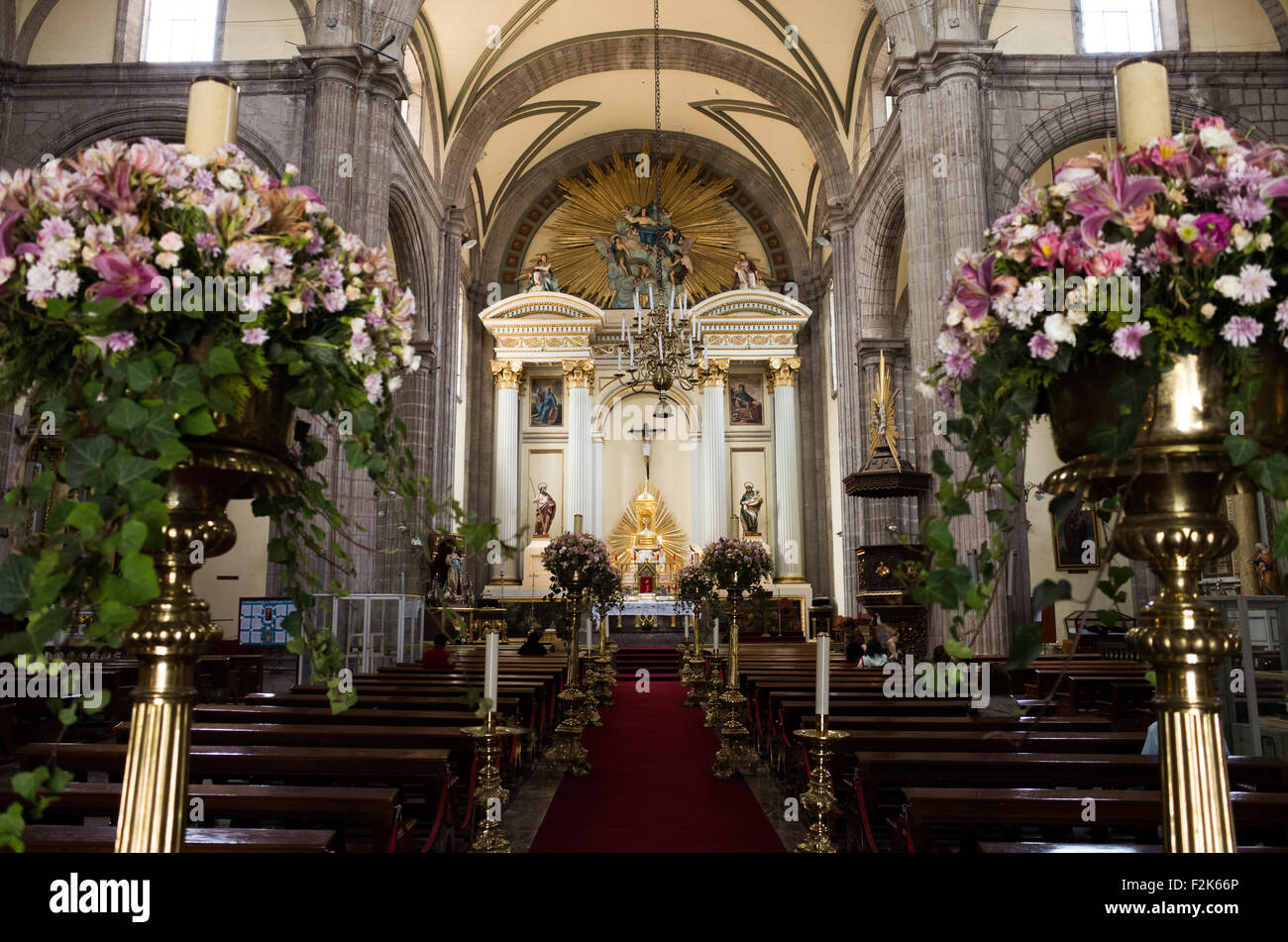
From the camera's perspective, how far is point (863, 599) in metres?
11.3

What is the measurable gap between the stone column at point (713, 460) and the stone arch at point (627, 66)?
517cm

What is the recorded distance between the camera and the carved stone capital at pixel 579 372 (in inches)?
792

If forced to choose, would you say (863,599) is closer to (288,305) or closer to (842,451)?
(842,451)

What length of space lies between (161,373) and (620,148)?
21.1 m

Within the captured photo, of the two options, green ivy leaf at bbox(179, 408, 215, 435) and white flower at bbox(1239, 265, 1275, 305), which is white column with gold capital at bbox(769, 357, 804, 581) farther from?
green ivy leaf at bbox(179, 408, 215, 435)

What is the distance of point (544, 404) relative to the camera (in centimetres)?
2089

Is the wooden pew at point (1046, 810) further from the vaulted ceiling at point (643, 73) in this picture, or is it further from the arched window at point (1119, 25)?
the vaulted ceiling at point (643, 73)

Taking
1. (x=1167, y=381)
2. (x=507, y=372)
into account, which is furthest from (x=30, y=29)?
(x=1167, y=381)

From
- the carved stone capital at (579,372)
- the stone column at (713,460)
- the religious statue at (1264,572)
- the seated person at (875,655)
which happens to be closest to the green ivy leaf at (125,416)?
the seated person at (875,655)

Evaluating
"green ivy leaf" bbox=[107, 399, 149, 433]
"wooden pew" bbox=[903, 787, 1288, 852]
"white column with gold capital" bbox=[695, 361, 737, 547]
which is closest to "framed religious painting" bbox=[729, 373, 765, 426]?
"white column with gold capital" bbox=[695, 361, 737, 547]

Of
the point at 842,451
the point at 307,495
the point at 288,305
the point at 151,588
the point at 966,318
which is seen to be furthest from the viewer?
the point at 842,451

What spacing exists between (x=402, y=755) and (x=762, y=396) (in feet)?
59.4

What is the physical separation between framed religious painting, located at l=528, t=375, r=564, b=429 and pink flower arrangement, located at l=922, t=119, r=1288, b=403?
19561 millimetres

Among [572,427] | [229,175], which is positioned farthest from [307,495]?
[572,427]
